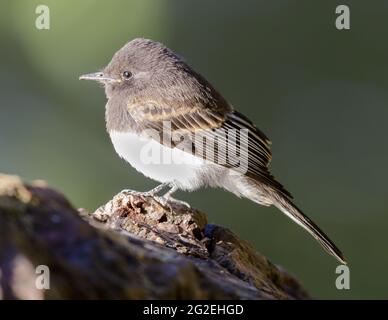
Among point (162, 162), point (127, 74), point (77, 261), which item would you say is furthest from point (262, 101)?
point (77, 261)

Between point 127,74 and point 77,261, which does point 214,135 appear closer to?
point 127,74

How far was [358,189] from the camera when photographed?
7.23 metres

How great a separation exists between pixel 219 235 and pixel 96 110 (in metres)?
3.06

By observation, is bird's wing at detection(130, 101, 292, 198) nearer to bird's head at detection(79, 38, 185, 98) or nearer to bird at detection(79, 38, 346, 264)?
bird at detection(79, 38, 346, 264)

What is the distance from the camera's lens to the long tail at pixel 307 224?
16.0 ft

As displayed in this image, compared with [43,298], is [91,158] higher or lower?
higher

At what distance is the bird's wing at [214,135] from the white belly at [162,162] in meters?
0.07

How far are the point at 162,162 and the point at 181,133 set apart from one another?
312 mm

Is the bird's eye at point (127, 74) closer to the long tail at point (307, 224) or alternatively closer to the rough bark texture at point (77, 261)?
the long tail at point (307, 224)

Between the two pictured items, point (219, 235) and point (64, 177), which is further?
point (64, 177)

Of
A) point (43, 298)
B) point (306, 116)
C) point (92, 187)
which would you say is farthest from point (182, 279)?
point (306, 116)

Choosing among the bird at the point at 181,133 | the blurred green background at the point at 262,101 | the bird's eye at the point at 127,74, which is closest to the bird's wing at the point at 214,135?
the bird at the point at 181,133
